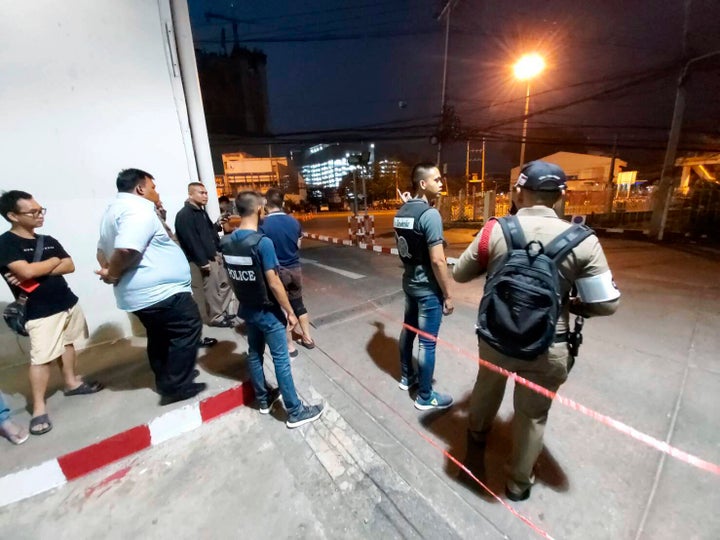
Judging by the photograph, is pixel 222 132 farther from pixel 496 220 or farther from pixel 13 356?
pixel 496 220

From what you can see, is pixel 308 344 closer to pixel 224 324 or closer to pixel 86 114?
pixel 224 324

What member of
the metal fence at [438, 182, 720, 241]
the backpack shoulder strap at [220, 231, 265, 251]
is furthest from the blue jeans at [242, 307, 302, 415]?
the metal fence at [438, 182, 720, 241]

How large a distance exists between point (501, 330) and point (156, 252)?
2.25 meters

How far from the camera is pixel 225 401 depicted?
8.29 feet

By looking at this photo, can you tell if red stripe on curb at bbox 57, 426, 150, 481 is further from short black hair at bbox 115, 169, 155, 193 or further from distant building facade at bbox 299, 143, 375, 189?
distant building facade at bbox 299, 143, 375, 189

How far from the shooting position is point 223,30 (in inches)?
934

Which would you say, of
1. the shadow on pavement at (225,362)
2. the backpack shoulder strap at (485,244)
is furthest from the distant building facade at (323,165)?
the backpack shoulder strap at (485,244)

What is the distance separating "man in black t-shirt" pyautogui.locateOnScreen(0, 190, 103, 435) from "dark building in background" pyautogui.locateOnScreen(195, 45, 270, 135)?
3586 centimetres

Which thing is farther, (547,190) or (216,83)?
(216,83)

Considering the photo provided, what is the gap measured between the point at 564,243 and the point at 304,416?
2072 mm

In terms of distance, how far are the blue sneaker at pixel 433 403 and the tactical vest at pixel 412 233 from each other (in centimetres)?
112

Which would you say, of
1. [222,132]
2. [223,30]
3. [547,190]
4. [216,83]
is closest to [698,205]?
[547,190]

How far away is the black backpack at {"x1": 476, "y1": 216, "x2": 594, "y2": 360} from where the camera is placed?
4.25 feet

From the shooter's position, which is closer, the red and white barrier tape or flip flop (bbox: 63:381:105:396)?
the red and white barrier tape
